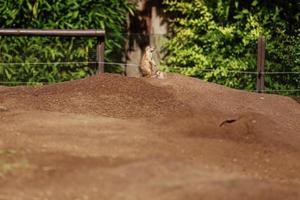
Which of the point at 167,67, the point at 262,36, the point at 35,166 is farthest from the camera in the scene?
the point at 167,67

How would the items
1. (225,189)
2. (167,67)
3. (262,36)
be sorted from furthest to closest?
(167,67) < (262,36) < (225,189)

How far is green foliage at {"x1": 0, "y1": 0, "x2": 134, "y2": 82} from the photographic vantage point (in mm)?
13117

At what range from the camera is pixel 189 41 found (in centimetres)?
1408

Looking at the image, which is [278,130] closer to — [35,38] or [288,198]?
[288,198]

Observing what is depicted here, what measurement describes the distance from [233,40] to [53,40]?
309 cm

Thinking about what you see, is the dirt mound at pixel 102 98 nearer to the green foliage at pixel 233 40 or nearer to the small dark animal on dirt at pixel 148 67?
the small dark animal on dirt at pixel 148 67

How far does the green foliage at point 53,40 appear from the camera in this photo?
43.0 feet

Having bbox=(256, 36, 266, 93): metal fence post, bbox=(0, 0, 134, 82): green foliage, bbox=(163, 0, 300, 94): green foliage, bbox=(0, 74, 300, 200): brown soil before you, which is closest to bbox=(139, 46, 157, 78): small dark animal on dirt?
bbox=(0, 74, 300, 200): brown soil

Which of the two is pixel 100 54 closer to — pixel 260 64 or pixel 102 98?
pixel 260 64

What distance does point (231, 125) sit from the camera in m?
8.66

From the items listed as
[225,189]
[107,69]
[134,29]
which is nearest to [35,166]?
[225,189]

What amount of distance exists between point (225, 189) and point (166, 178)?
1.67ft

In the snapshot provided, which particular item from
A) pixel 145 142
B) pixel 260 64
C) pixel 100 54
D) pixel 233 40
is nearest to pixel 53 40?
pixel 100 54

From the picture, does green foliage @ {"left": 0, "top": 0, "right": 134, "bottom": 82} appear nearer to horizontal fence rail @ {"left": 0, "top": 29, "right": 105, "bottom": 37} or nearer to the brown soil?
horizontal fence rail @ {"left": 0, "top": 29, "right": 105, "bottom": 37}
